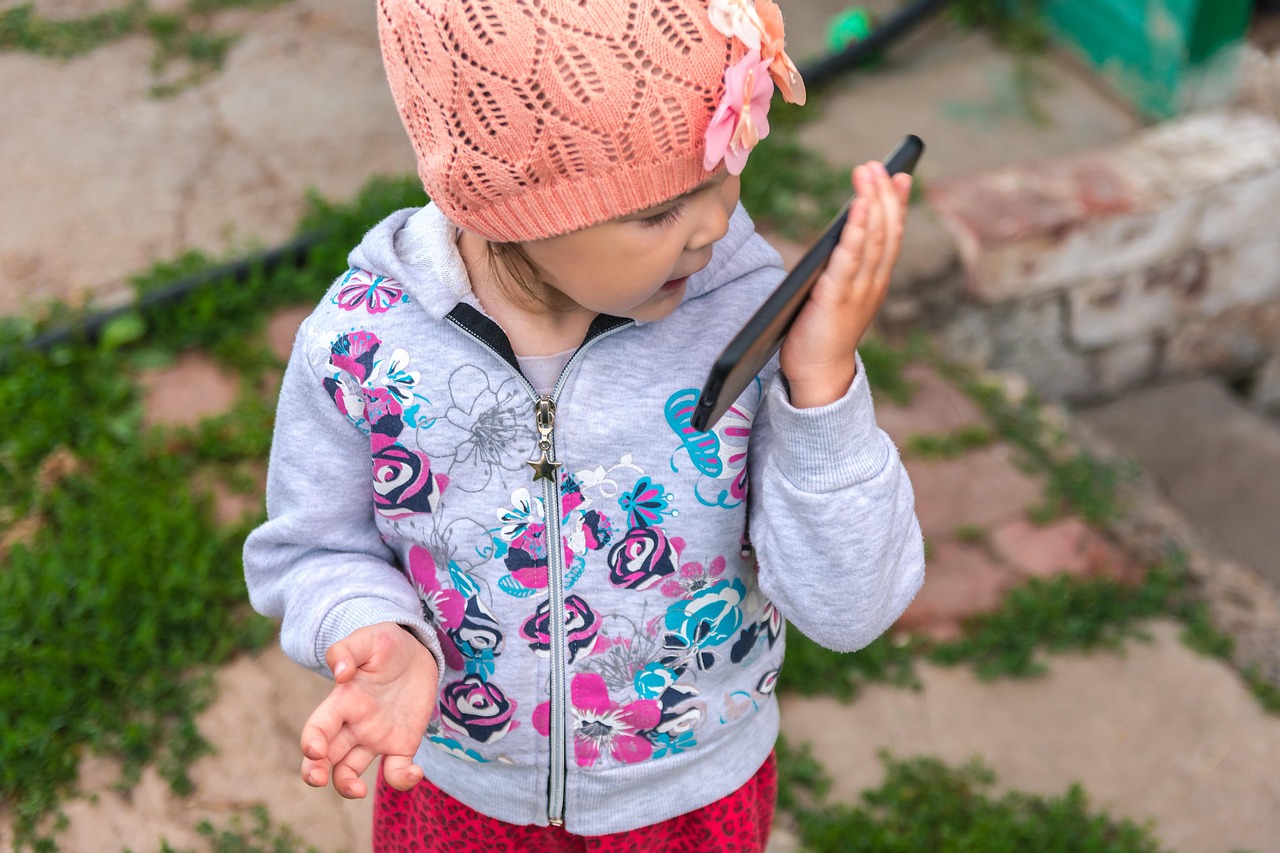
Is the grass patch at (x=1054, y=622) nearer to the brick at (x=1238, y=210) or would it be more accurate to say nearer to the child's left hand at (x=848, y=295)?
the brick at (x=1238, y=210)

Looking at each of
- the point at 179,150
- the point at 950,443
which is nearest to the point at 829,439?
the point at 950,443

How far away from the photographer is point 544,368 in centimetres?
134

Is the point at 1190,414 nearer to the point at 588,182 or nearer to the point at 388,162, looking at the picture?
the point at 388,162

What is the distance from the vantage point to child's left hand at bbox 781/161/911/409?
1.10 metres

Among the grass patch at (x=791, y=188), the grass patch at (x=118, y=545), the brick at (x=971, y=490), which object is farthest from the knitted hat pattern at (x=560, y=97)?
the grass patch at (x=791, y=188)

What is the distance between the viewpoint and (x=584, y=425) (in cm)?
130

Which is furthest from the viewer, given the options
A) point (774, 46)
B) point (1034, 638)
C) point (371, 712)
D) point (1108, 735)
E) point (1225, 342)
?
point (1225, 342)

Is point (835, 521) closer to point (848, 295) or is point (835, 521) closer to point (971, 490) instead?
point (848, 295)

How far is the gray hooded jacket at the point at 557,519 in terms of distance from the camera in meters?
1.30

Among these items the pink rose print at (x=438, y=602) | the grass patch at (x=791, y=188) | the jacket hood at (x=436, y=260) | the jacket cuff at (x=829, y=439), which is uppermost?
the jacket hood at (x=436, y=260)

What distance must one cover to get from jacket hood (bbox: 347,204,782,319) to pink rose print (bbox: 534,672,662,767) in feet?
1.55

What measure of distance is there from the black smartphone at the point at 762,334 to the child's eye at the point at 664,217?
149mm

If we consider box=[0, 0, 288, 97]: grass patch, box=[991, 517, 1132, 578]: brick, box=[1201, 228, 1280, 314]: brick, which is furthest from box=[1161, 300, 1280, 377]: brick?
box=[0, 0, 288, 97]: grass patch

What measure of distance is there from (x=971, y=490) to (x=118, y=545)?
1.99 m
